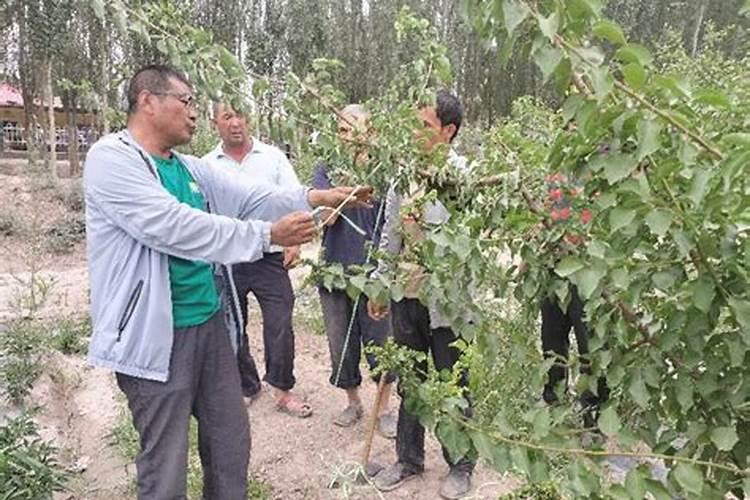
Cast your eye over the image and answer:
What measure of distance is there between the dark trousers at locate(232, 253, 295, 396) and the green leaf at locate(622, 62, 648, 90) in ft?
10.8

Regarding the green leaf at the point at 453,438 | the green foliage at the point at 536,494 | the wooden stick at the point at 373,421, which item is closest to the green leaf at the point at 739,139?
the green leaf at the point at 453,438

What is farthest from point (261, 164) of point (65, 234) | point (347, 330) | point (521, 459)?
point (65, 234)

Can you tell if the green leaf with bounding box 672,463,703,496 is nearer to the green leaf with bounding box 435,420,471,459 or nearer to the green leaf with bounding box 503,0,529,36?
the green leaf with bounding box 435,420,471,459

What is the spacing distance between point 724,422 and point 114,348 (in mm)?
1810

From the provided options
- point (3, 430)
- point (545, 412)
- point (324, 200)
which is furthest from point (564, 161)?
point (3, 430)

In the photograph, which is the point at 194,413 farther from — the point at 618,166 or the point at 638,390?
the point at 618,166

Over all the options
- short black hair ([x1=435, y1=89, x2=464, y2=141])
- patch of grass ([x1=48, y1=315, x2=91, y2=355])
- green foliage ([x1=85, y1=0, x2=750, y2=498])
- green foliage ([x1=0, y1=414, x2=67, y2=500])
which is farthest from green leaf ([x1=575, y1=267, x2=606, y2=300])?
patch of grass ([x1=48, y1=315, x2=91, y2=355])

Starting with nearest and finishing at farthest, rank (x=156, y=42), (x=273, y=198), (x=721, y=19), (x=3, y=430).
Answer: (x=156, y=42) < (x=273, y=198) < (x=3, y=430) < (x=721, y=19)

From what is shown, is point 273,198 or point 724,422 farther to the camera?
point 273,198

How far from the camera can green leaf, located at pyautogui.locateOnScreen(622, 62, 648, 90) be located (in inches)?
35.2

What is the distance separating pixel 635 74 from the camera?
35.2 inches

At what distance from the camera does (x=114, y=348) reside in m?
2.35

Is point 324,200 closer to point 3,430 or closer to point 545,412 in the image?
point 545,412

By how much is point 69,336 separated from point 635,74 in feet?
17.1
